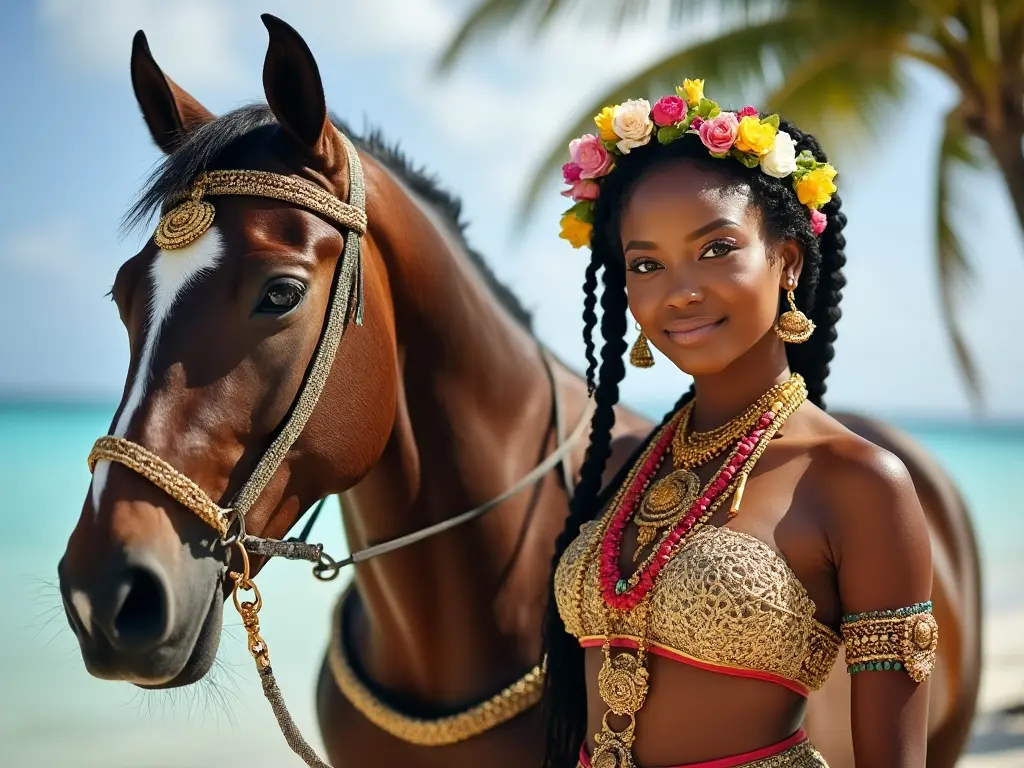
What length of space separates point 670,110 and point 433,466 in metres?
0.91

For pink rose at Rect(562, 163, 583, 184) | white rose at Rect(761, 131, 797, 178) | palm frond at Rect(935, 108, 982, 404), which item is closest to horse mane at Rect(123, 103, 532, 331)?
pink rose at Rect(562, 163, 583, 184)

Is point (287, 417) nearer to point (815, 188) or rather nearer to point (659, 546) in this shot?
point (659, 546)

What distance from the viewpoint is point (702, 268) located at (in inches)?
66.9

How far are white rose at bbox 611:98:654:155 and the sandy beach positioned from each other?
14.6 feet

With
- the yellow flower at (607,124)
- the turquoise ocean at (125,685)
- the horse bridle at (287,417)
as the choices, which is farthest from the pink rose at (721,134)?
the turquoise ocean at (125,685)

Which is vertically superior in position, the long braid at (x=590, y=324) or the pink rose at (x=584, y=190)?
the pink rose at (x=584, y=190)

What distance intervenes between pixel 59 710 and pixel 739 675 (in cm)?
757

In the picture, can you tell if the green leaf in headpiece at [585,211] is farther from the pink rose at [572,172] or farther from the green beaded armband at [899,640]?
the green beaded armband at [899,640]

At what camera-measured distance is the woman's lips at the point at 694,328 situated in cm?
Answer: 171

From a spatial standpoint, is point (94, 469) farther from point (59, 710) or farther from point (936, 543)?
point (59, 710)

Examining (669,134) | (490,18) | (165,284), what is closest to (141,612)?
(165,284)

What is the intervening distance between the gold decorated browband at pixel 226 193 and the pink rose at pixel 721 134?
70 cm

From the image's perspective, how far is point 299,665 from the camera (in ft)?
29.0

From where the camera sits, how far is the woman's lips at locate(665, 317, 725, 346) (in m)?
1.71
